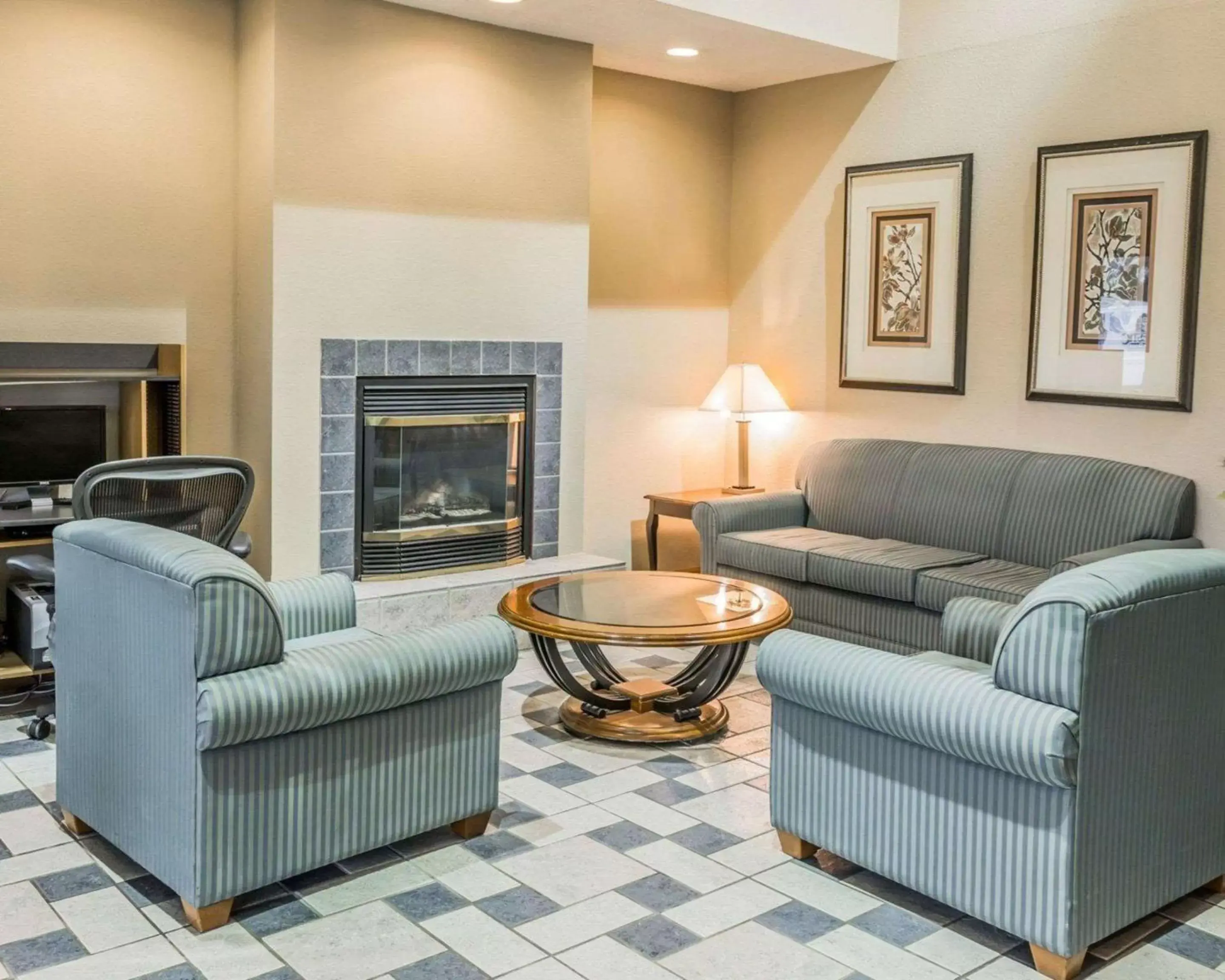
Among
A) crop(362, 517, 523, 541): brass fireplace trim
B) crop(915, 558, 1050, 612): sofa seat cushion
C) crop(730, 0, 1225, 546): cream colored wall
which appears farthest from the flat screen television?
crop(730, 0, 1225, 546): cream colored wall

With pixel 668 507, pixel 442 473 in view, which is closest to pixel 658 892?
pixel 442 473

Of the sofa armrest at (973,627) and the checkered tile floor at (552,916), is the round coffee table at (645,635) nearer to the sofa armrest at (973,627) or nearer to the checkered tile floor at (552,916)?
the checkered tile floor at (552,916)

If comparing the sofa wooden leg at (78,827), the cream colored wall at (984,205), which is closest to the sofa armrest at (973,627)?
the cream colored wall at (984,205)

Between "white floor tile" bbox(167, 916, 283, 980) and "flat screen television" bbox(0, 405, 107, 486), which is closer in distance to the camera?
"white floor tile" bbox(167, 916, 283, 980)

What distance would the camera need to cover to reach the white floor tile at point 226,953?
262 centimetres

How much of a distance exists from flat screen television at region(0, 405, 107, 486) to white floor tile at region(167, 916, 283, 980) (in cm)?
221

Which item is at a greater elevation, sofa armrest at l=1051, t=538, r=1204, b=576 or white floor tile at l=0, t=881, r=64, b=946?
sofa armrest at l=1051, t=538, r=1204, b=576

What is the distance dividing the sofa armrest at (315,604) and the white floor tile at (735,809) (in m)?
1.12

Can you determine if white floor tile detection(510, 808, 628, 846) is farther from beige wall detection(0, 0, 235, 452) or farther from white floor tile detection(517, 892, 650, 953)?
beige wall detection(0, 0, 235, 452)

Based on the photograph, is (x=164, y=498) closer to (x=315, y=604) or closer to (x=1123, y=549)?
(x=315, y=604)

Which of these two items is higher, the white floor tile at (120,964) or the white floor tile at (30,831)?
the white floor tile at (30,831)

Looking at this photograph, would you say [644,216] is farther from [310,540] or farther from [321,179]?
[310,540]

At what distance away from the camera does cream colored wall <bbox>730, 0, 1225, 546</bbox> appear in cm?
475

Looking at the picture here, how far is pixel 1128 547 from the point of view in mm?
4609
